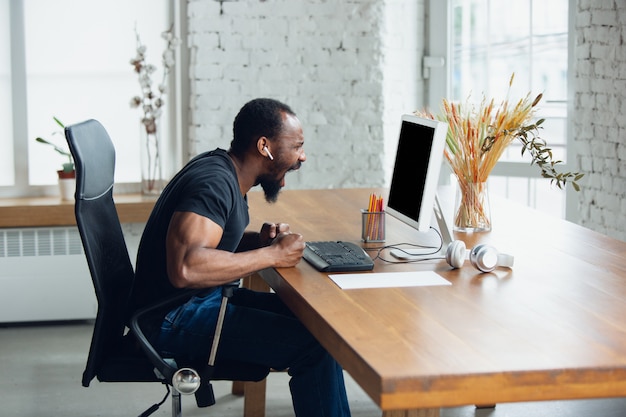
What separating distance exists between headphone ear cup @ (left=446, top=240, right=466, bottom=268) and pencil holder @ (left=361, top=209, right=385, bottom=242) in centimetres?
42

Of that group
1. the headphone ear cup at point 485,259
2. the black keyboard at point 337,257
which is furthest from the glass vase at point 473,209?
the headphone ear cup at point 485,259

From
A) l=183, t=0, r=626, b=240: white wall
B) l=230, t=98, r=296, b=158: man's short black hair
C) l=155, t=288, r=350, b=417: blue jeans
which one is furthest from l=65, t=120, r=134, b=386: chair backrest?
l=183, t=0, r=626, b=240: white wall

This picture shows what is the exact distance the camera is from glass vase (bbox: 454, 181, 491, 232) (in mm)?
3146

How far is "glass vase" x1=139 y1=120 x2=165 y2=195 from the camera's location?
4750mm

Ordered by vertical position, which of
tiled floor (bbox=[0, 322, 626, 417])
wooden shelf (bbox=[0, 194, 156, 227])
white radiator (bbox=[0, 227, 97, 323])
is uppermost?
wooden shelf (bbox=[0, 194, 156, 227])

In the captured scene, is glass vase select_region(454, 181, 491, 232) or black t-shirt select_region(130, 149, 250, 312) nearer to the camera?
black t-shirt select_region(130, 149, 250, 312)

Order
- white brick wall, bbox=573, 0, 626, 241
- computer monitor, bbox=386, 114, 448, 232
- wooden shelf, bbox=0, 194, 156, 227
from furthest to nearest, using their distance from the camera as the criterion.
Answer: wooden shelf, bbox=0, 194, 156, 227, white brick wall, bbox=573, 0, 626, 241, computer monitor, bbox=386, 114, 448, 232

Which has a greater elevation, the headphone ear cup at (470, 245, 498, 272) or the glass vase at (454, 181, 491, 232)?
the glass vase at (454, 181, 491, 232)

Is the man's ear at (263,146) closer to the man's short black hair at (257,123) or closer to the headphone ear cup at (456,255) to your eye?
the man's short black hair at (257,123)

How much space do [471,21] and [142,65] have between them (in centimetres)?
183

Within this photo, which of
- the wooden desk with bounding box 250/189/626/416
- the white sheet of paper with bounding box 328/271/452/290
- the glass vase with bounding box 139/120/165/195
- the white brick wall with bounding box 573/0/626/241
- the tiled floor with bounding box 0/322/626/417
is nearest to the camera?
the wooden desk with bounding box 250/189/626/416

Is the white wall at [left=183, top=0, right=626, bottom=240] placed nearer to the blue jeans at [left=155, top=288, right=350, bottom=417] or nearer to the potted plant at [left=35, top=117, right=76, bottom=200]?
the potted plant at [left=35, top=117, right=76, bottom=200]

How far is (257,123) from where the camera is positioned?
2.79m

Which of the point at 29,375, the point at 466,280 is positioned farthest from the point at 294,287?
the point at 29,375
